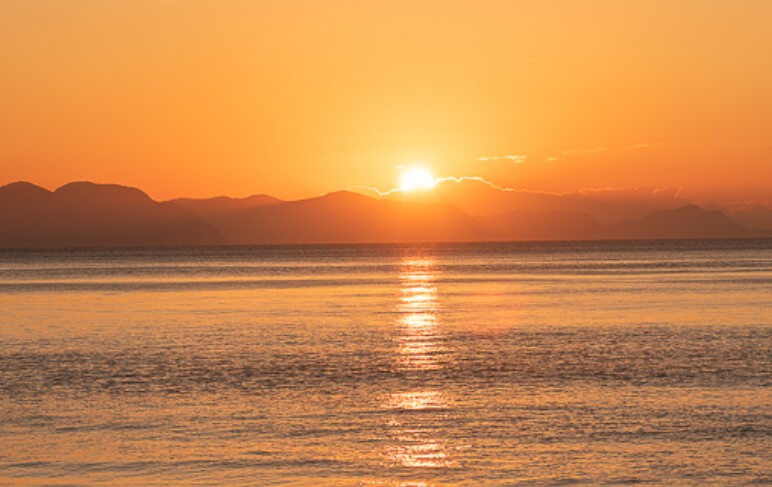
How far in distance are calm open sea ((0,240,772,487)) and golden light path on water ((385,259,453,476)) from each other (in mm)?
89

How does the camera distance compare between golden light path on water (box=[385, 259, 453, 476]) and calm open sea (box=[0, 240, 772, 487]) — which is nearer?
calm open sea (box=[0, 240, 772, 487])

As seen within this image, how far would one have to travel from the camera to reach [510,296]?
80750 millimetres

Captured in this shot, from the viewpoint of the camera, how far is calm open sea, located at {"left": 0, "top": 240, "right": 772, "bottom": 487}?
68.8 ft

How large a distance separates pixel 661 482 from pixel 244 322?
39.7 meters

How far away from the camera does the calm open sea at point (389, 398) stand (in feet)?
68.8

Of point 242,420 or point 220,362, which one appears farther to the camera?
point 220,362

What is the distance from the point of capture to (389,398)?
29.2 metres

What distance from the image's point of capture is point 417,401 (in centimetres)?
2877

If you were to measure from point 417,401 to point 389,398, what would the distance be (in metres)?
0.89

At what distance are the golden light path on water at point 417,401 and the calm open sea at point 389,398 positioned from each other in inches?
3.5

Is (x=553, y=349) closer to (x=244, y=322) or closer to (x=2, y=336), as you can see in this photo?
(x=244, y=322)

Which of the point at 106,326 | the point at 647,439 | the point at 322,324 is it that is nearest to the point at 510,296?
the point at 322,324

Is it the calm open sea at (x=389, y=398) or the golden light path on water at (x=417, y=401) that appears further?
the golden light path on water at (x=417, y=401)

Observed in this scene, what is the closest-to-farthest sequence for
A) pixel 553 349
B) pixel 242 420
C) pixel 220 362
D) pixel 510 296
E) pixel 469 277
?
pixel 242 420 < pixel 220 362 < pixel 553 349 < pixel 510 296 < pixel 469 277
